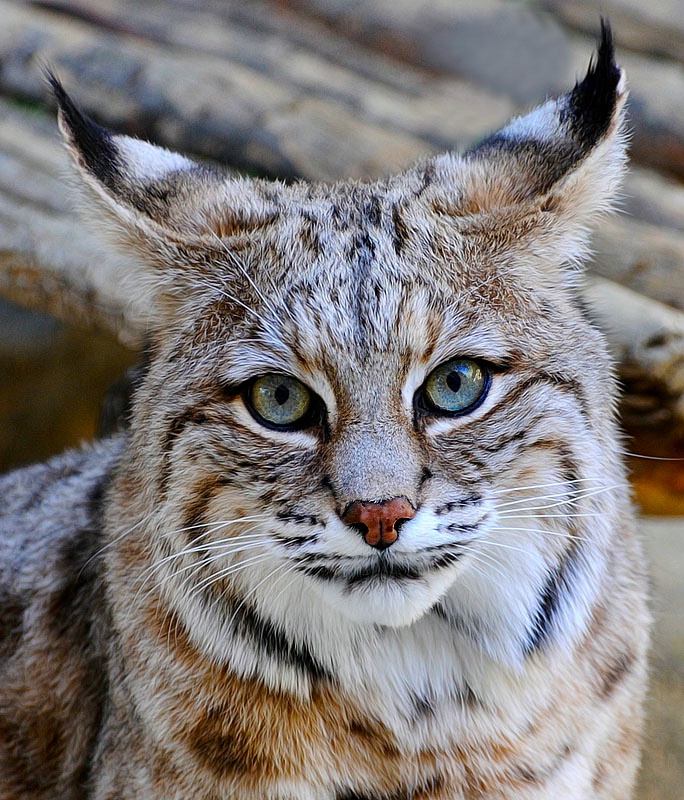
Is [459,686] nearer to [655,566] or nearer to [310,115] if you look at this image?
[655,566]

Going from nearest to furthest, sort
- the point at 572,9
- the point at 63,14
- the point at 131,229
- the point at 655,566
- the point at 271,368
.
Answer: the point at 271,368, the point at 131,229, the point at 655,566, the point at 63,14, the point at 572,9

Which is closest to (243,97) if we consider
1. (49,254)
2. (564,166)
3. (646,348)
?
(49,254)

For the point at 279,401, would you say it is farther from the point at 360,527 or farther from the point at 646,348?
the point at 646,348

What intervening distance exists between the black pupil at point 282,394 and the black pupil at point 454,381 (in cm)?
36

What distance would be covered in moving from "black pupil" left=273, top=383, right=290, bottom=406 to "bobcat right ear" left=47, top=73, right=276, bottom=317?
340 millimetres

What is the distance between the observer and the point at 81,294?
4559 mm

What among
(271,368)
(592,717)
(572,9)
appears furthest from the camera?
(572,9)

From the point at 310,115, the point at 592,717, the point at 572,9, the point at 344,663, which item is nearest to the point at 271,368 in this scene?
the point at 344,663

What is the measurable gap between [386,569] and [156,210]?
3.53 feet

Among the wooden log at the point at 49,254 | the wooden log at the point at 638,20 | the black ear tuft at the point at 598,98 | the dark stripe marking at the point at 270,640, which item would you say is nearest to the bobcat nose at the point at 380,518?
the dark stripe marking at the point at 270,640

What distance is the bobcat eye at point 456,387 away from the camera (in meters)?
2.32

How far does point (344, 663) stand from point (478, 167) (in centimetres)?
128

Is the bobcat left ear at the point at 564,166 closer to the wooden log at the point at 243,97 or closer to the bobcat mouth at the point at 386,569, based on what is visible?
the bobcat mouth at the point at 386,569

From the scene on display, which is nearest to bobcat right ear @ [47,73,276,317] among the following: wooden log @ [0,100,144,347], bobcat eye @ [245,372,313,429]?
bobcat eye @ [245,372,313,429]
